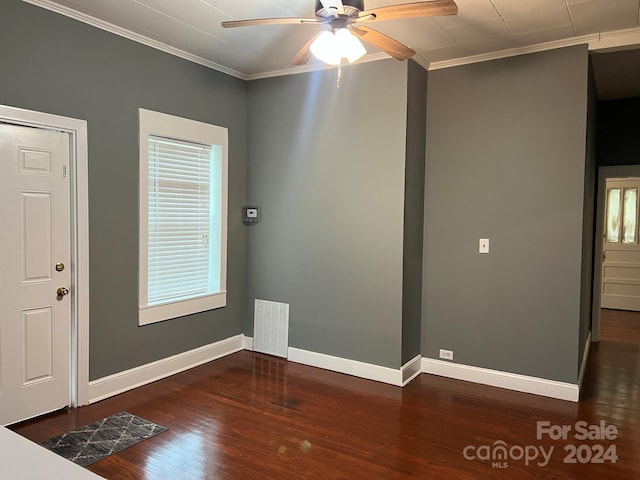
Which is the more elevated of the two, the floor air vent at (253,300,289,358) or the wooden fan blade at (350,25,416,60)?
the wooden fan blade at (350,25,416,60)

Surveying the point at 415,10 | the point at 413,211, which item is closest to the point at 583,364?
the point at 413,211

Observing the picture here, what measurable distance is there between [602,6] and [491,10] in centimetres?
69

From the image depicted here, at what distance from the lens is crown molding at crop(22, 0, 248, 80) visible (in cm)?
310

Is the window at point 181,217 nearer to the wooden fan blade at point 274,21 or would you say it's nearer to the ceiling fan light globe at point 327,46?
the wooden fan blade at point 274,21

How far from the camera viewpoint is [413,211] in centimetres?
411

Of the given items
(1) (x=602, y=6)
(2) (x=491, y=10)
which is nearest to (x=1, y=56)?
(2) (x=491, y=10)

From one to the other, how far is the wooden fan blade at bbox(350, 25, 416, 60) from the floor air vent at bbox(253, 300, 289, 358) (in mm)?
2685

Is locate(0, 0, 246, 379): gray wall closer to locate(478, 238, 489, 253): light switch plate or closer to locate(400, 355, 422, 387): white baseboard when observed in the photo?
locate(400, 355, 422, 387): white baseboard

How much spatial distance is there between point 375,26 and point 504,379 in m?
3.04

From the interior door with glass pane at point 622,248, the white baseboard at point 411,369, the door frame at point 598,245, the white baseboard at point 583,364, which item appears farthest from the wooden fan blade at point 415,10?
the interior door with glass pane at point 622,248

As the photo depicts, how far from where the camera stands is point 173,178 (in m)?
4.16

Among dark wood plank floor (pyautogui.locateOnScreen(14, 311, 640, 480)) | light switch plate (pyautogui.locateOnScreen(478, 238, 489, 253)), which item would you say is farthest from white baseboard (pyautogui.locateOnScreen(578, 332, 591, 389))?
light switch plate (pyautogui.locateOnScreen(478, 238, 489, 253))

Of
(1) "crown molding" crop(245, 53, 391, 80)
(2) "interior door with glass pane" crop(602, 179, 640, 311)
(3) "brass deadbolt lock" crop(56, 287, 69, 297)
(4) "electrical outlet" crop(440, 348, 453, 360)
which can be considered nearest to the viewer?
(3) "brass deadbolt lock" crop(56, 287, 69, 297)

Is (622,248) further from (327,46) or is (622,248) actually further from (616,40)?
(327,46)
